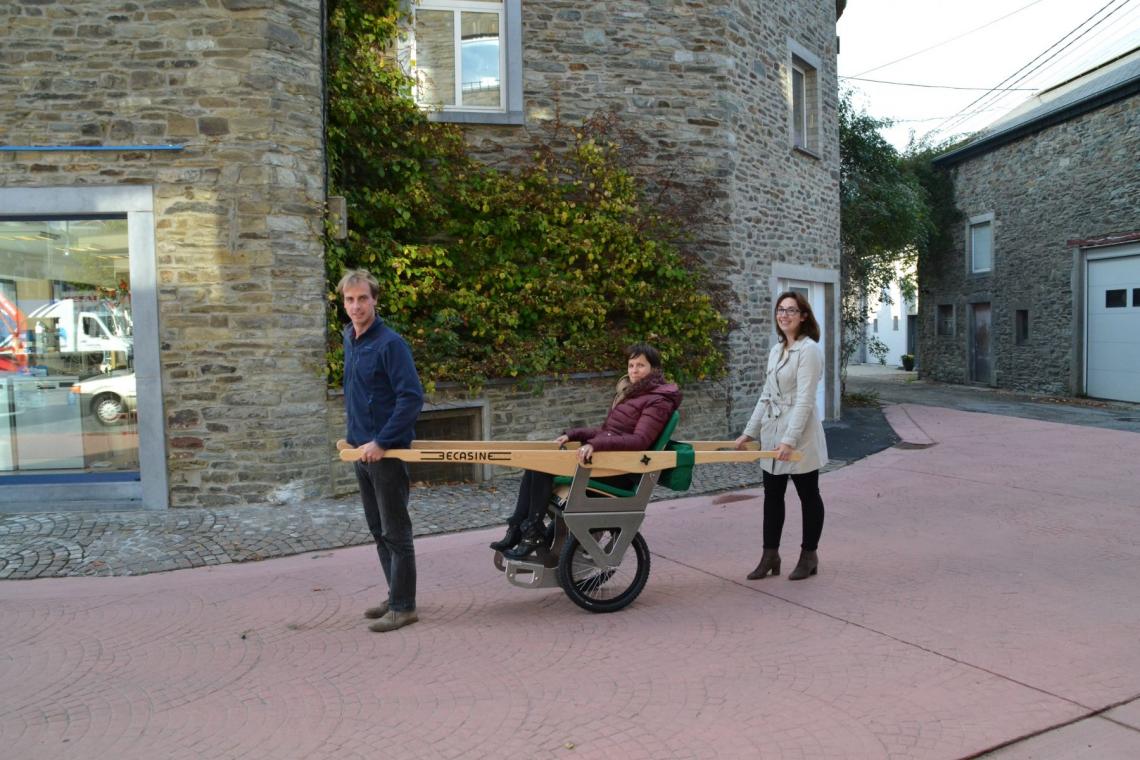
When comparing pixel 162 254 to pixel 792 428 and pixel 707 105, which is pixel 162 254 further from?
pixel 707 105

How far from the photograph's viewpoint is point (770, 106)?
12.3 meters

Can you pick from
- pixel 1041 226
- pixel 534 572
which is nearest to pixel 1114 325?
pixel 1041 226

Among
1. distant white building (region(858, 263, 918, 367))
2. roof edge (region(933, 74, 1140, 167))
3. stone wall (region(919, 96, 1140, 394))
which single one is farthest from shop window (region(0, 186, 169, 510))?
distant white building (region(858, 263, 918, 367))

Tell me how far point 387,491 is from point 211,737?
145 centimetres

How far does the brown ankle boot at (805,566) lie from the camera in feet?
17.3

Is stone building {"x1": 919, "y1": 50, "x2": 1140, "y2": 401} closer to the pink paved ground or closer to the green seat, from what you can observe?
the pink paved ground

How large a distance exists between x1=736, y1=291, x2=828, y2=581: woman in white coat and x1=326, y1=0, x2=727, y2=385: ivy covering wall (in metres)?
3.93

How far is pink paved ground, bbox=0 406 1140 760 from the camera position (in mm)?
3252

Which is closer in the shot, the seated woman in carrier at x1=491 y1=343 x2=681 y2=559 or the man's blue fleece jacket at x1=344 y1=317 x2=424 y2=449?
the man's blue fleece jacket at x1=344 y1=317 x2=424 y2=449

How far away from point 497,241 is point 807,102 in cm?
715

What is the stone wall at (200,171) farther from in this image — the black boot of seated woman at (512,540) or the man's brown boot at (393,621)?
the black boot of seated woman at (512,540)

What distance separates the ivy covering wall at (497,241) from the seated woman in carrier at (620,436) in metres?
3.75

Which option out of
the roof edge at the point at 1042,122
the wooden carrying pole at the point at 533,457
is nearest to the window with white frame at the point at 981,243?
the roof edge at the point at 1042,122

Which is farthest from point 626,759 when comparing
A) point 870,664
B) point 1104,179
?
point 1104,179
